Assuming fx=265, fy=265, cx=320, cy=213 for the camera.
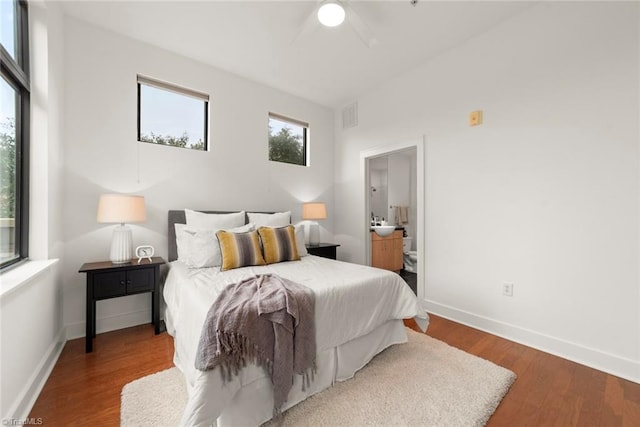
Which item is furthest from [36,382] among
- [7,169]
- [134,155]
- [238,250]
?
[134,155]

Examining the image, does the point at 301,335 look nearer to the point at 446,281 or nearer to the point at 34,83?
the point at 446,281

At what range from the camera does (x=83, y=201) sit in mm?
2482

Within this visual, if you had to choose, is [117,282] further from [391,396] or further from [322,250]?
[391,396]

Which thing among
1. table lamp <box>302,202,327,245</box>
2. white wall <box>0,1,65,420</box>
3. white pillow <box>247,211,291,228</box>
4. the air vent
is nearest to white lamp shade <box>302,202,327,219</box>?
table lamp <box>302,202,327,245</box>

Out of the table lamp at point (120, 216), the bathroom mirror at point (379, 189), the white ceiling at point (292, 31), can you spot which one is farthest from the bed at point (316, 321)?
the bathroom mirror at point (379, 189)

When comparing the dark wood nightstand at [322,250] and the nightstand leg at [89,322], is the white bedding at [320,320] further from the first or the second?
the dark wood nightstand at [322,250]

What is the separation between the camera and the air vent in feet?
13.4

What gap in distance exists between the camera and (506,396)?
1.67 meters

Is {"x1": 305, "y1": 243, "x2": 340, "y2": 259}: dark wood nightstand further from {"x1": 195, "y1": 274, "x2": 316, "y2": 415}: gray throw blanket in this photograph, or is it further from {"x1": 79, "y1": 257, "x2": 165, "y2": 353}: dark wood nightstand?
{"x1": 195, "y1": 274, "x2": 316, "y2": 415}: gray throw blanket

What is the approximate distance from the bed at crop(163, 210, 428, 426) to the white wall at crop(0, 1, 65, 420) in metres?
0.77

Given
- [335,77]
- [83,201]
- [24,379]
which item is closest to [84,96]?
[83,201]

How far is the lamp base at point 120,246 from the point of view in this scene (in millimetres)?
2398

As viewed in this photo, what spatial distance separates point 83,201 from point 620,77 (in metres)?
4.54

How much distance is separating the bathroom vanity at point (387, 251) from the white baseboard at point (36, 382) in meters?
3.70
